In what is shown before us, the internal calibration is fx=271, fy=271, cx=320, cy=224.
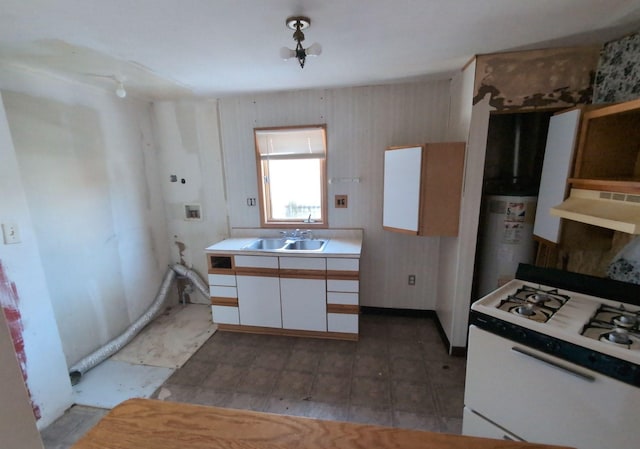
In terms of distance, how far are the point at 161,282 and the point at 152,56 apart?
249 centimetres

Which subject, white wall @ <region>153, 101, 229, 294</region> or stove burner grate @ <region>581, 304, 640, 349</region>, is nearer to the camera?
stove burner grate @ <region>581, 304, 640, 349</region>

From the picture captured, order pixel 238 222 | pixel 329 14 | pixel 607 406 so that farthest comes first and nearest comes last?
pixel 238 222 < pixel 329 14 < pixel 607 406

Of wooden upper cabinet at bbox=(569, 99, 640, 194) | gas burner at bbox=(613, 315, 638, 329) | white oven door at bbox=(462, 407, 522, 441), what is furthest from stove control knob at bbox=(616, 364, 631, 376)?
wooden upper cabinet at bbox=(569, 99, 640, 194)

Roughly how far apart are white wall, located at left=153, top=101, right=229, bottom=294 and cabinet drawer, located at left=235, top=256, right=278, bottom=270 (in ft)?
2.47

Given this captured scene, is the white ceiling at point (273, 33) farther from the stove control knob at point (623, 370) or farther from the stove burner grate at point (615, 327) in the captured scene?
the stove control knob at point (623, 370)

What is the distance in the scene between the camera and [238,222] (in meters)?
3.25

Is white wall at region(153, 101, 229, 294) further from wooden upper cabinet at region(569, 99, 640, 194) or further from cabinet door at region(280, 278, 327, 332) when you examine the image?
wooden upper cabinet at region(569, 99, 640, 194)

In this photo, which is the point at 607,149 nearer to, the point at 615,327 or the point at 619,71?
the point at 619,71

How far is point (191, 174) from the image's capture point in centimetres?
323

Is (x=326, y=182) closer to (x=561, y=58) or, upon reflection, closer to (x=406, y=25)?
(x=406, y=25)

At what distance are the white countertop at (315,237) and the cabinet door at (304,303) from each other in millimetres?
274

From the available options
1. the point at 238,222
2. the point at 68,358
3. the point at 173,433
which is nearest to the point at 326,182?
the point at 238,222

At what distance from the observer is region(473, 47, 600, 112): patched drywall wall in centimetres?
189

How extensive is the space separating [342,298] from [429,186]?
1278 mm
